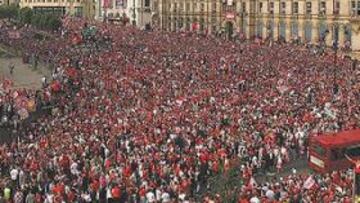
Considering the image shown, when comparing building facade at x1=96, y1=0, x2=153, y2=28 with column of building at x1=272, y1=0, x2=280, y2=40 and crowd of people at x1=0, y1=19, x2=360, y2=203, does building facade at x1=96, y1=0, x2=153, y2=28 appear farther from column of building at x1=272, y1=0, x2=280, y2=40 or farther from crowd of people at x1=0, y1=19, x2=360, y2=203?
crowd of people at x1=0, y1=19, x2=360, y2=203

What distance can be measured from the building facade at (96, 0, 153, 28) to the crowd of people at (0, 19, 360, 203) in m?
77.8

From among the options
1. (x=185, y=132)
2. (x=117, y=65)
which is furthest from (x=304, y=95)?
(x=117, y=65)

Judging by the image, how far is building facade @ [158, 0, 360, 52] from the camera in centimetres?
8006

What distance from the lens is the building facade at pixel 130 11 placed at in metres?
141

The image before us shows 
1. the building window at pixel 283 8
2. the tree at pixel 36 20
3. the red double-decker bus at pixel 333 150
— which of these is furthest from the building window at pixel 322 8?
the red double-decker bus at pixel 333 150

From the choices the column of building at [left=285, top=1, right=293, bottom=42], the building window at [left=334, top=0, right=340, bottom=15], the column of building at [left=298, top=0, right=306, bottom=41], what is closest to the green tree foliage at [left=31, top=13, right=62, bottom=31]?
the column of building at [left=285, top=1, right=293, bottom=42]

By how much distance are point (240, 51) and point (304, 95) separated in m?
23.7

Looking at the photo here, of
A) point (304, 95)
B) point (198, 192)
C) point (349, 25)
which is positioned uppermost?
point (349, 25)

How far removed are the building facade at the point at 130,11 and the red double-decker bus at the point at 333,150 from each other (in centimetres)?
9889

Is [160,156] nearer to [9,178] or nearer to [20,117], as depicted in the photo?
[9,178]

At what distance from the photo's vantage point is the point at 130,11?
148875 millimetres

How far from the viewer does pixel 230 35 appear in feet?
335

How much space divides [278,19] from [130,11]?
195 ft

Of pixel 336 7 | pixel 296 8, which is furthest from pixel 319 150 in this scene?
pixel 296 8
